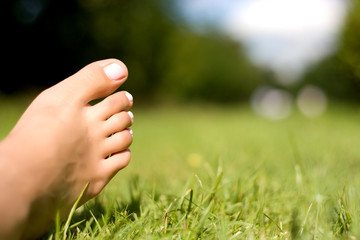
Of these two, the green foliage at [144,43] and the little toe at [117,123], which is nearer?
the little toe at [117,123]

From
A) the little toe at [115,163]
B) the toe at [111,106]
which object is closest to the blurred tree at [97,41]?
the toe at [111,106]

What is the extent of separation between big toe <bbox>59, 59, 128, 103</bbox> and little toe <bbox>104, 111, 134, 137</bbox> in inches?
3.5

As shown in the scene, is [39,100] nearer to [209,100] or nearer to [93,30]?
[93,30]

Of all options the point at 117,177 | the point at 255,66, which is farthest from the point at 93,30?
the point at 255,66

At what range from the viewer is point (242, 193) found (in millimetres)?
1174

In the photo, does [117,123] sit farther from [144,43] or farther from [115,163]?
[144,43]

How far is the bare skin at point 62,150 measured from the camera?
860 millimetres

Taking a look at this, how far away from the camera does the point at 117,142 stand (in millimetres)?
1197

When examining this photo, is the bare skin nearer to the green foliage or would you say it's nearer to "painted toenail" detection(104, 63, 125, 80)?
"painted toenail" detection(104, 63, 125, 80)

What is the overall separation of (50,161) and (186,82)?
1489cm

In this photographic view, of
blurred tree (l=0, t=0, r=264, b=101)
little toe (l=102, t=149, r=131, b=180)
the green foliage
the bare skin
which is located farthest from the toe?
the green foliage

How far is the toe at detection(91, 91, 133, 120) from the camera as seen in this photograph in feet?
3.97

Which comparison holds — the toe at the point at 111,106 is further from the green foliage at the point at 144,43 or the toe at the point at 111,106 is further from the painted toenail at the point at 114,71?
the green foliage at the point at 144,43

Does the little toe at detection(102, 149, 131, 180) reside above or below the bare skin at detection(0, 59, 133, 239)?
below
